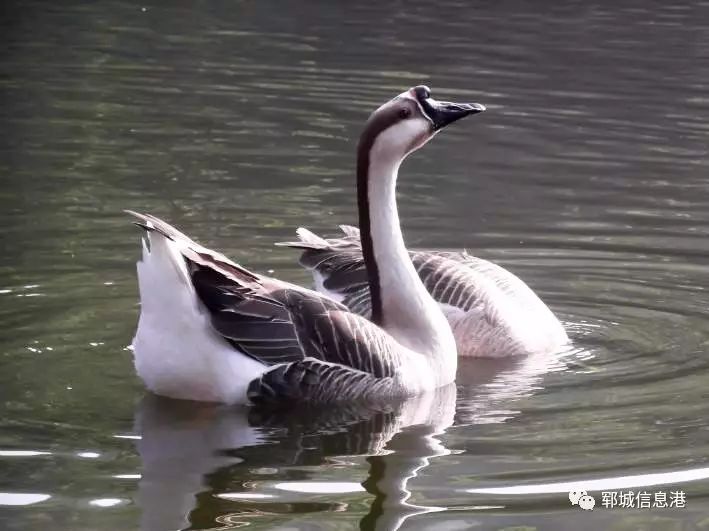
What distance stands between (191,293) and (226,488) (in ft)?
4.51

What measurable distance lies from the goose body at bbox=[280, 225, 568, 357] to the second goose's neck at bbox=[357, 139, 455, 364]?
0.73m

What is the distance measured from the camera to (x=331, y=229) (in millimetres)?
11828

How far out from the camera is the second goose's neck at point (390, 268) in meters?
8.32

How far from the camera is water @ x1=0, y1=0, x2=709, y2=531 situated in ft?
21.9

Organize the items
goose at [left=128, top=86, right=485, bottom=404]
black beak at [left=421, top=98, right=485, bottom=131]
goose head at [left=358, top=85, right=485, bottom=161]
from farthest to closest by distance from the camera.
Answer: black beak at [left=421, top=98, right=485, bottom=131]
goose head at [left=358, top=85, right=485, bottom=161]
goose at [left=128, top=86, right=485, bottom=404]

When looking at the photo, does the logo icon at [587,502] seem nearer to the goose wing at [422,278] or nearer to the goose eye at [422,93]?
the goose eye at [422,93]

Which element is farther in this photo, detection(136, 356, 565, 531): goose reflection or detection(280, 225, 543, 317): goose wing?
detection(280, 225, 543, 317): goose wing

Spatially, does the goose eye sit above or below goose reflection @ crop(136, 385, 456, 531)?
above

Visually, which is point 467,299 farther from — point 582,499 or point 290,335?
point 582,499

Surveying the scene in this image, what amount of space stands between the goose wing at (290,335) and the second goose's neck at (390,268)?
37cm

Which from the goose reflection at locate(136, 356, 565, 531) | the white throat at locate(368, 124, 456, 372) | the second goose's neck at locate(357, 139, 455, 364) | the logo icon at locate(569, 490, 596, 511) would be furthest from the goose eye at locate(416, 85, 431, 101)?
the logo icon at locate(569, 490, 596, 511)

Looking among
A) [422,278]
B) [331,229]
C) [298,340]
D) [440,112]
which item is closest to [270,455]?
[298,340]

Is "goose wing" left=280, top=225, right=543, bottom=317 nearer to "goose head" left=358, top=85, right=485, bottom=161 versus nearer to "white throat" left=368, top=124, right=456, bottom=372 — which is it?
"white throat" left=368, top=124, right=456, bottom=372

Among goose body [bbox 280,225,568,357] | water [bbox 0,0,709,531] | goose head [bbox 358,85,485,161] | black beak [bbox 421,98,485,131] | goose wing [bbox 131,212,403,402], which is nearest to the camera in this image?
water [bbox 0,0,709,531]
